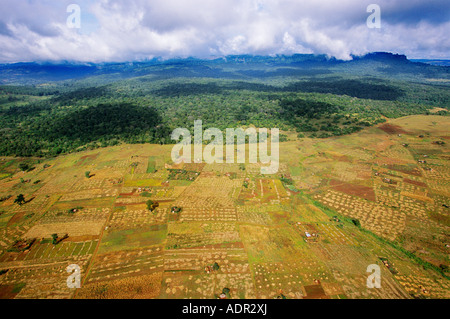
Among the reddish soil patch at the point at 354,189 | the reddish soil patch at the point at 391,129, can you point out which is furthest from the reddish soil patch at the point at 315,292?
the reddish soil patch at the point at 391,129

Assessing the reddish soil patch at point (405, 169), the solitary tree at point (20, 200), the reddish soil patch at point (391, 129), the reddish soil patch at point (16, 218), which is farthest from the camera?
the reddish soil patch at point (391, 129)

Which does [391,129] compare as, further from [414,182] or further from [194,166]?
[194,166]

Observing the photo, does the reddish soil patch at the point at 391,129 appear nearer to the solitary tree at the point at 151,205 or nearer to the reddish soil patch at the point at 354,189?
the reddish soil patch at the point at 354,189

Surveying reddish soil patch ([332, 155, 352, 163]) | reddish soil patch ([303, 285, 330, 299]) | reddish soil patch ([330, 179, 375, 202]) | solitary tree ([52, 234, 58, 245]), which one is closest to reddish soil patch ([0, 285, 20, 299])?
solitary tree ([52, 234, 58, 245])

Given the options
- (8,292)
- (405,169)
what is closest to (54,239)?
(8,292)

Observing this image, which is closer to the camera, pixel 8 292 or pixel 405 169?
pixel 8 292

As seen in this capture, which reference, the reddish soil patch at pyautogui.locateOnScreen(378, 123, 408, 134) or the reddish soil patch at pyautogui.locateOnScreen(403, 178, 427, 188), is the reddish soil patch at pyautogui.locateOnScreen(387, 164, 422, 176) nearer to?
the reddish soil patch at pyautogui.locateOnScreen(403, 178, 427, 188)
